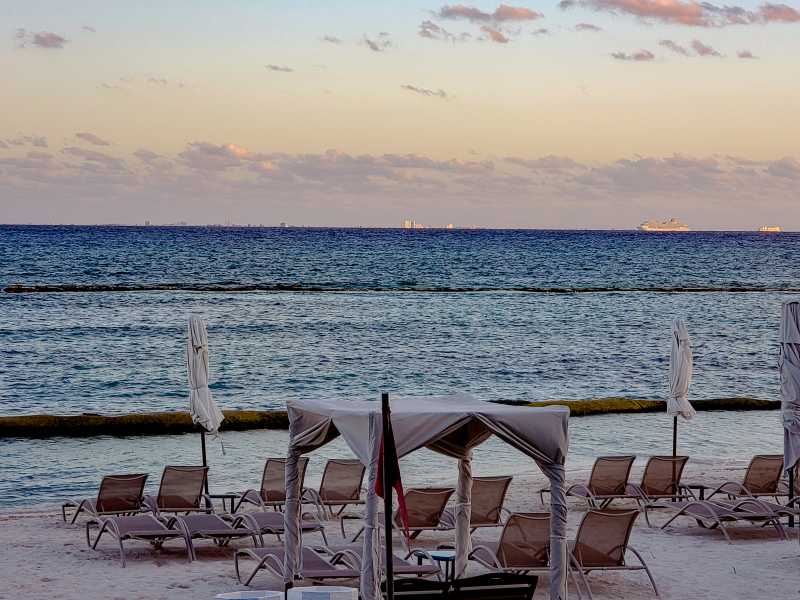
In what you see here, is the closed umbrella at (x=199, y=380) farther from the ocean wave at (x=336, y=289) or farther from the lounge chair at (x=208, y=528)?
the ocean wave at (x=336, y=289)

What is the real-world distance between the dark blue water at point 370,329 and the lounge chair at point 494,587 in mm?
20537

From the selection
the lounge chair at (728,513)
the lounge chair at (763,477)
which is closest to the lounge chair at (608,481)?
the lounge chair at (728,513)

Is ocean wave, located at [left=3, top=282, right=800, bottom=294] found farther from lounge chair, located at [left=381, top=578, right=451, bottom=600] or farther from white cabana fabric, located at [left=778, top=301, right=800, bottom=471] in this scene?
lounge chair, located at [left=381, top=578, right=451, bottom=600]

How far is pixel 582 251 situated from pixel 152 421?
385 ft

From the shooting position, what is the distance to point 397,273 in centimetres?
9475

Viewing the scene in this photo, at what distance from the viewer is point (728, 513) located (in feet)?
42.0

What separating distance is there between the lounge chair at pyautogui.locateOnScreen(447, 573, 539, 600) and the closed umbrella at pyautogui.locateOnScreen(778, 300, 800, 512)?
187 inches

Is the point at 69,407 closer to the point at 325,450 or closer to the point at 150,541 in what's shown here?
the point at 325,450

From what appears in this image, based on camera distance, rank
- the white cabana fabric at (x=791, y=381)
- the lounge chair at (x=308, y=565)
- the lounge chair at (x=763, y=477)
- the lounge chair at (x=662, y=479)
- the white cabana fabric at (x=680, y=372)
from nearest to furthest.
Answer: the lounge chair at (x=308, y=565) < the white cabana fabric at (x=791, y=381) < the lounge chair at (x=763, y=477) < the lounge chair at (x=662, y=479) < the white cabana fabric at (x=680, y=372)

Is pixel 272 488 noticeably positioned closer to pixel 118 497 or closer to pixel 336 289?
pixel 118 497

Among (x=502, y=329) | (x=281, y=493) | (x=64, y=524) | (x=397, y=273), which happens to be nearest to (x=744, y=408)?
(x=281, y=493)

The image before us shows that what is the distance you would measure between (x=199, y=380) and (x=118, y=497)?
2.45m

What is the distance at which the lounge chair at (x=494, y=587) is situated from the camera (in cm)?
893

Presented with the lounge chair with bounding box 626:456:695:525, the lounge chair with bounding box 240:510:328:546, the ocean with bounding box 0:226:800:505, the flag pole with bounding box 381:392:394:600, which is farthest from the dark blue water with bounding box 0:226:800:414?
the flag pole with bounding box 381:392:394:600
